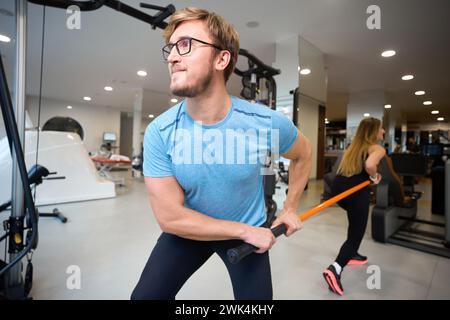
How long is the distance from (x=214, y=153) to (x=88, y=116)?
42.4 ft

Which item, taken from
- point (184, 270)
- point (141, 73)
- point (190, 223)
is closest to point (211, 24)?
point (190, 223)

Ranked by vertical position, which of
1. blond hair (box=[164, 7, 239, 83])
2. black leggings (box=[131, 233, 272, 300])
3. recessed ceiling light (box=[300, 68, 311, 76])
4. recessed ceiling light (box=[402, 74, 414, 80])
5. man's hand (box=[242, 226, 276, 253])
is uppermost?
recessed ceiling light (box=[402, 74, 414, 80])

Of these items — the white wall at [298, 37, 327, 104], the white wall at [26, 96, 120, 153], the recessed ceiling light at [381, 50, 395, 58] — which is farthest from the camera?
the white wall at [26, 96, 120, 153]

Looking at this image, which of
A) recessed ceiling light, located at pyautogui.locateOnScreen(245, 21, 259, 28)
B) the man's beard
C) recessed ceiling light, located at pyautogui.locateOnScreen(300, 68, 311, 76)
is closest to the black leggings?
the man's beard

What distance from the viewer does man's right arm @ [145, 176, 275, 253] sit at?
0.87m

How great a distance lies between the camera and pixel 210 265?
220cm

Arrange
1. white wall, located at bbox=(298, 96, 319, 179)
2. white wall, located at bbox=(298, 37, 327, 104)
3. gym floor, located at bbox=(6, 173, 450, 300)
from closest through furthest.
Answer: gym floor, located at bbox=(6, 173, 450, 300) < white wall, located at bbox=(298, 37, 327, 104) < white wall, located at bbox=(298, 96, 319, 179)

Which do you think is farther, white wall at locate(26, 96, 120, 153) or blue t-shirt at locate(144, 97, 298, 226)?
white wall at locate(26, 96, 120, 153)

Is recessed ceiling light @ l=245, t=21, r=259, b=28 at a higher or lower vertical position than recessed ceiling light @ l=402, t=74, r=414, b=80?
lower

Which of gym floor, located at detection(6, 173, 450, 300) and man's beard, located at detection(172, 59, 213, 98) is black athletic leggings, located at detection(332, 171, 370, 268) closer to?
gym floor, located at detection(6, 173, 450, 300)

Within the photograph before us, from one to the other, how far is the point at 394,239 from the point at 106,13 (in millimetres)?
4997

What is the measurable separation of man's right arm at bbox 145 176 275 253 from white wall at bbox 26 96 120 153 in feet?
40.5

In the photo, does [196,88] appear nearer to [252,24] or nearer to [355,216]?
[355,216]

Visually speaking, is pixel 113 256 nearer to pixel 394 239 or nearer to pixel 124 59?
pixel 394 239
